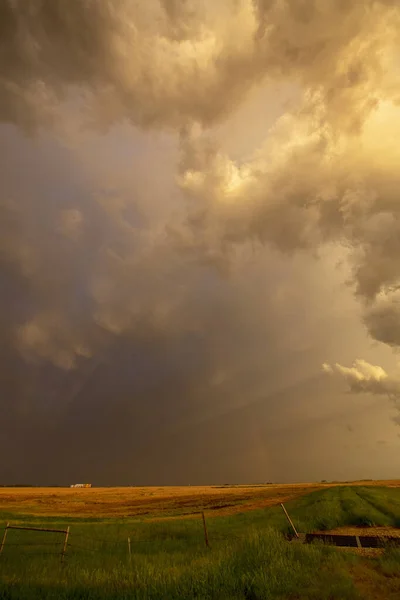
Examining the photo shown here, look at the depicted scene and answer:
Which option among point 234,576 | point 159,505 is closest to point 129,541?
point 234,576

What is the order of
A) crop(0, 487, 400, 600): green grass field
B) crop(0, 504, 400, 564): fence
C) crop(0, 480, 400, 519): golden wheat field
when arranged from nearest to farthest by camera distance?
crop(0, 487, 400, 600): green grass field < crop(0, 504, 400, 564): fence < crop(0, 480, 400, 519): golden wheat field

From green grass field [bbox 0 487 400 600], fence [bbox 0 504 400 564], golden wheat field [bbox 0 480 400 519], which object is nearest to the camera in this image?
green grass field [bbox 0 487 400 600]

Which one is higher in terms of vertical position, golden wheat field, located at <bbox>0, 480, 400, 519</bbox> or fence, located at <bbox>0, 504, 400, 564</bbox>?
golden wheat field, located at <bbox>0, 480, 400, 519</bbox>

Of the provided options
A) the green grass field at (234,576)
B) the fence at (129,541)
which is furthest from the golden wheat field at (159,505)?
the green grass field at (234,576)

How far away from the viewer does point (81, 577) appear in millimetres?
17156

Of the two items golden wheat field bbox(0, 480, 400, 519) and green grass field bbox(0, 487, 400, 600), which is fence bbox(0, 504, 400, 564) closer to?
green grass field bbox(0, 487, 400, 600)

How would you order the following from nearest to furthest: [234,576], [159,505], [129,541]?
[234,576] < [129,541] < [159,505]

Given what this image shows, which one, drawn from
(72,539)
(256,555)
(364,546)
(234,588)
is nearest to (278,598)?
(234,588)

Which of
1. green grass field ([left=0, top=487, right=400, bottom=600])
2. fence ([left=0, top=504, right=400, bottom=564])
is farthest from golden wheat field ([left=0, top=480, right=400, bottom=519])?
green grass field ([left=0, top=487, right=400, bottom=600])

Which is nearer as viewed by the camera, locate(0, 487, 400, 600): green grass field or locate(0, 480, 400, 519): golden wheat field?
locate(0, 487, 400, 600): green grass field

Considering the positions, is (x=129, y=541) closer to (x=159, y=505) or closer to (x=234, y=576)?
(x=234, y=576)

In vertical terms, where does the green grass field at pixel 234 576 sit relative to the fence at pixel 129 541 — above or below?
below

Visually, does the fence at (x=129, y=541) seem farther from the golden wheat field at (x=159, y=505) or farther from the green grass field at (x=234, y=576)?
the golden wheat field at (x=159, y=505)

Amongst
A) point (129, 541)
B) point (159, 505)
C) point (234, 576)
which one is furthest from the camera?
point (159, 505)
